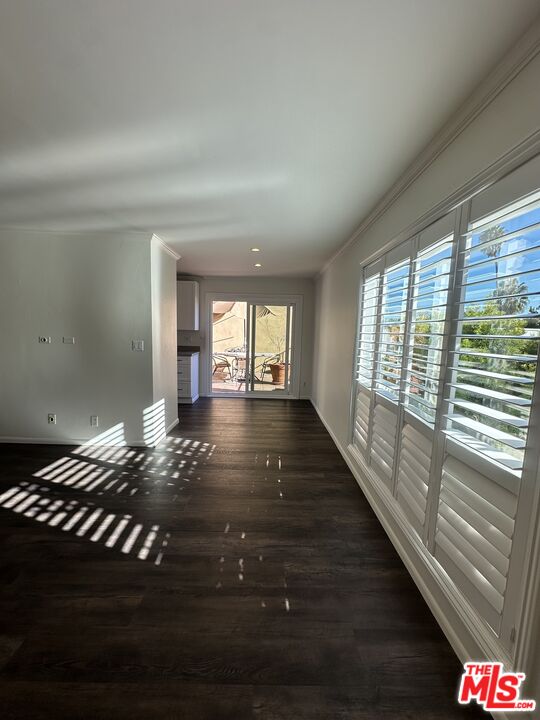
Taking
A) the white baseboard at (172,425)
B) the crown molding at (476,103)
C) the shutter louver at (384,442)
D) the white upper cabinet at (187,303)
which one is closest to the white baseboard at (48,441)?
the white baseboard at (172,425)

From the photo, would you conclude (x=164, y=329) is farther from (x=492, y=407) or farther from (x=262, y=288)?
(x=492, y=407)

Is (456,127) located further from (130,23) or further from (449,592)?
(449,592)

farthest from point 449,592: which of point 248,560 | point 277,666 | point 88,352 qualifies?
point 88,352

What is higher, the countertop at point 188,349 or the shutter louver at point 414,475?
the countertop at point 188,349

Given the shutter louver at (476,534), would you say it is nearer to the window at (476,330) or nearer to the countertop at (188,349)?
the window at (476,330)

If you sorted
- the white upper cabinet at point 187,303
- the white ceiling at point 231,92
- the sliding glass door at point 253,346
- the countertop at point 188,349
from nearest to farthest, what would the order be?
the white ceiling at point 231,92
the white upper cabinet at point 187,303
the countertop at point 188,349
the sliding glass door at point 253,346

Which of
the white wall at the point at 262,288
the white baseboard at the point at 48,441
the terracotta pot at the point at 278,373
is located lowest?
the white baseboard at the point at 48,441

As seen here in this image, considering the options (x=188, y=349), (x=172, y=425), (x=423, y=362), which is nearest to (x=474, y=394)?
(x=423, y=362)

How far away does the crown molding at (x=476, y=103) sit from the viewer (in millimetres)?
1047

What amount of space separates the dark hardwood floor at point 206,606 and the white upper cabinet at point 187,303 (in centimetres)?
344

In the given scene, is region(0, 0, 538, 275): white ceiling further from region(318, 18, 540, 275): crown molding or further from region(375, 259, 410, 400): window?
region(375, 259, 410, 400): window

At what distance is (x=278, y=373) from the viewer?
641 centimetres

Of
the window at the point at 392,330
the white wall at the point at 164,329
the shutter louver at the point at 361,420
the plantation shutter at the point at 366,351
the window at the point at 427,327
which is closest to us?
the window at the point at 427,327

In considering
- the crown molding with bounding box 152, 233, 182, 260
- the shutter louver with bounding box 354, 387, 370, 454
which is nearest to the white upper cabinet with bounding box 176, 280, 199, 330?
the crown molding with bounding box 152, 233, 182, 260
